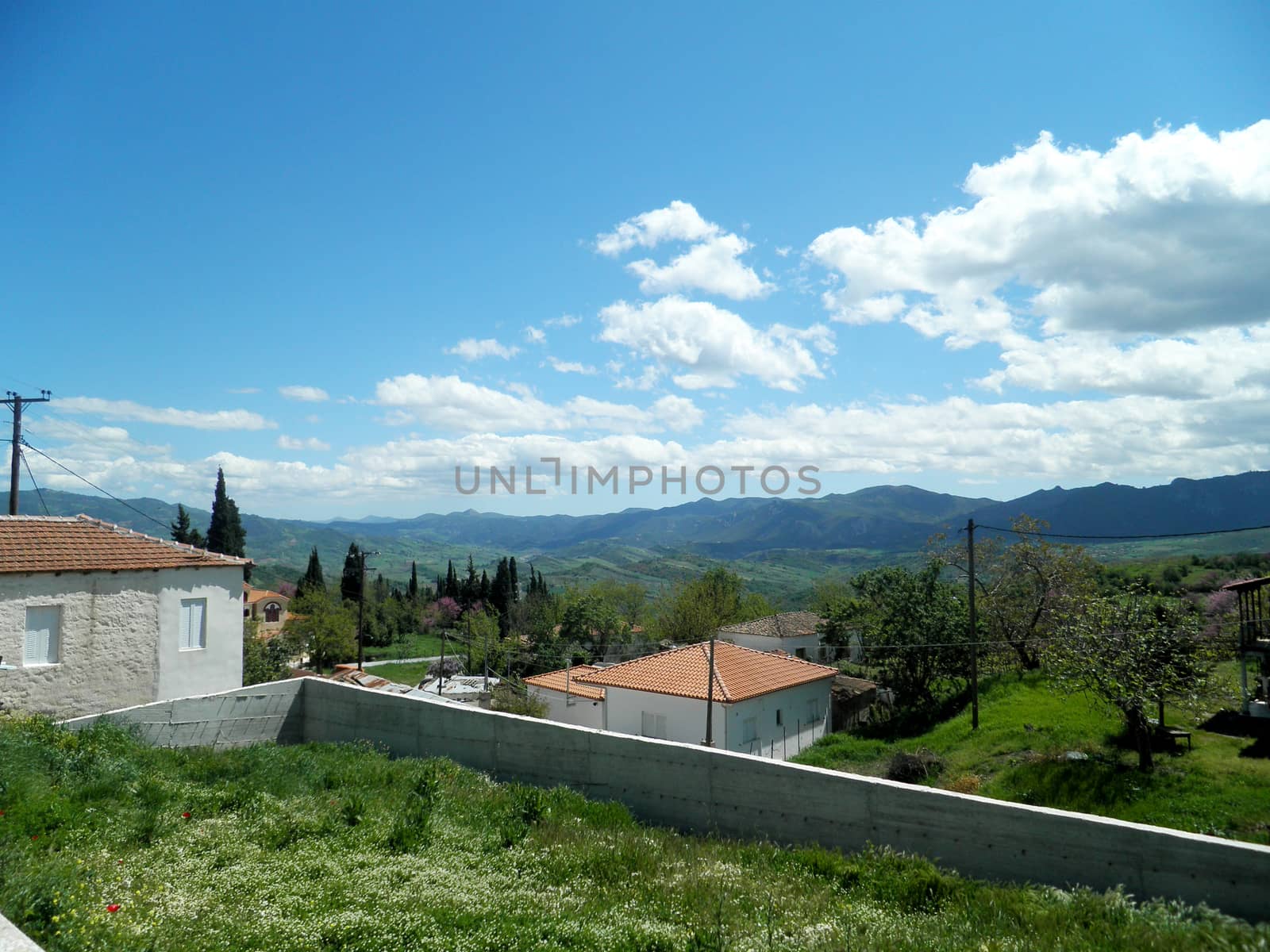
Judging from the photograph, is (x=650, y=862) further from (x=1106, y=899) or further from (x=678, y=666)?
(x=678, y=666)

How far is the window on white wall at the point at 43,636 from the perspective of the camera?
13.8 metres

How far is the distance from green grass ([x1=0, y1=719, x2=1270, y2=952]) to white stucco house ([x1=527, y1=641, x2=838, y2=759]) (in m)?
17.0

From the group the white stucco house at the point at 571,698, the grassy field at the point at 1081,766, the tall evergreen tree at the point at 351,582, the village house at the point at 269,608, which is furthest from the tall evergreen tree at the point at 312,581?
the grassy field at the point at 1081,766

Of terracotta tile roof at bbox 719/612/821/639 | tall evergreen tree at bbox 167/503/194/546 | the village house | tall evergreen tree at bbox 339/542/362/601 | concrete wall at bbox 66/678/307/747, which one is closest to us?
concrete wall at bbox 66/678/307/747

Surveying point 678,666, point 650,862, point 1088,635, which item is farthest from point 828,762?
point 650,862

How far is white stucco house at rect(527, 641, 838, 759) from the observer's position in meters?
25.6

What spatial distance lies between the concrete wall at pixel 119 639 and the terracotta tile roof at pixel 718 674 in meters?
14.7

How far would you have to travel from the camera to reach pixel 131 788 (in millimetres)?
8812

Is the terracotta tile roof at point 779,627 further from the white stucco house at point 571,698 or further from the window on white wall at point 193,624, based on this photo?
the window on white wall at point 193,624

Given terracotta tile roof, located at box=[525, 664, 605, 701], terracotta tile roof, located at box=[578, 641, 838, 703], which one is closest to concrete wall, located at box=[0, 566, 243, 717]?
terracotta tile roof, located at box=[578, 641, 838, 703]

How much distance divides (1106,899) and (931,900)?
1.36 meters

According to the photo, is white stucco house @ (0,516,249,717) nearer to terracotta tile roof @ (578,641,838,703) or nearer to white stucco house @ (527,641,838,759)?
white stucco house @ (527,641,838,759)

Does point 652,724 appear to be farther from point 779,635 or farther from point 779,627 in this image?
point 779,627

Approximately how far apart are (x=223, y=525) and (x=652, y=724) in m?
49.2
